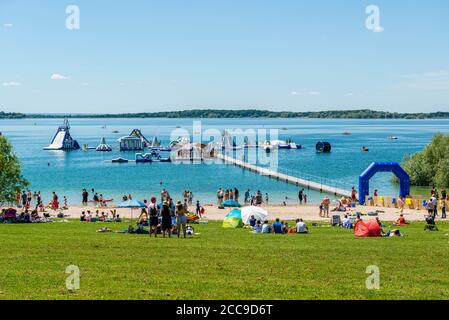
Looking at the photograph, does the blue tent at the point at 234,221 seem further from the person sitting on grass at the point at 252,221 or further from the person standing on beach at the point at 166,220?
the person standing on beach at the point at 166,220

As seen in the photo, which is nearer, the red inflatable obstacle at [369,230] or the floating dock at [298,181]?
the red inflatable obstacle at [369,230]

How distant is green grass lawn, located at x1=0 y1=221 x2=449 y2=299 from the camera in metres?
11.2

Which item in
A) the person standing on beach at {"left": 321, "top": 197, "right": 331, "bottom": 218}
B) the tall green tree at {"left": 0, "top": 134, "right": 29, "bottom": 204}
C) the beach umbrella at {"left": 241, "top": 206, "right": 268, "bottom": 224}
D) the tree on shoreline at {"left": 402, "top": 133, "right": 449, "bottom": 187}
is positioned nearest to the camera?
the beach umbrella at {"left": 241, "top": 206, "right": 268, "bottom": 224}

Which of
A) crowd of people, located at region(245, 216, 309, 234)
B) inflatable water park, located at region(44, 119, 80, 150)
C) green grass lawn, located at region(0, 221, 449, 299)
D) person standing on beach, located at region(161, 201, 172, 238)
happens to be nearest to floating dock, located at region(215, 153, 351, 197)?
crowd of people, located at region(245, 216, 309, 234)

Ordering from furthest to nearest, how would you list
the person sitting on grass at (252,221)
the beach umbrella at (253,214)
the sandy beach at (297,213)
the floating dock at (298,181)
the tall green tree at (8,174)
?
the floating dock at (298,181) → the tall green tree at (8,174) → the sandy beach at (297,213) → the beach umbrella at (253,214) → the person sitting on grass at (252,221)

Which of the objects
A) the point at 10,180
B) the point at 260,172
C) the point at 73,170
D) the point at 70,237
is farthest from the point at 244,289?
the point at 73,170

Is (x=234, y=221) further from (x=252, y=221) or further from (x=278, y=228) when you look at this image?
(x=278, y=228)

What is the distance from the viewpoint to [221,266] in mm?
14156

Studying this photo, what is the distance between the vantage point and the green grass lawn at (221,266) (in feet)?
36.8

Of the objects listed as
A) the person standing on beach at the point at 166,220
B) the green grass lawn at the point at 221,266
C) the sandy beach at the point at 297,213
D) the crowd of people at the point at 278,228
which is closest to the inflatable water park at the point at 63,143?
the sandy beach at the point at 297,213

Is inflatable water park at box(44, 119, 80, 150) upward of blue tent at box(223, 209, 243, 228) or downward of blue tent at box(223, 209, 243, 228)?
upward

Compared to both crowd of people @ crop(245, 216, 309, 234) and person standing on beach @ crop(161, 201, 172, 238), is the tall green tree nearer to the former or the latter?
crowd of people @ crop(245, 216, 309, 234)

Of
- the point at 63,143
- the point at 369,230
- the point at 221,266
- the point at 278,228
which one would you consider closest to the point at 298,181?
the point at 278,228

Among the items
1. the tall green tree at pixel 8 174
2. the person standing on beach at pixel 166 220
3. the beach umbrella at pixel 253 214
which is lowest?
the beach umbrella at pixel 253 214
